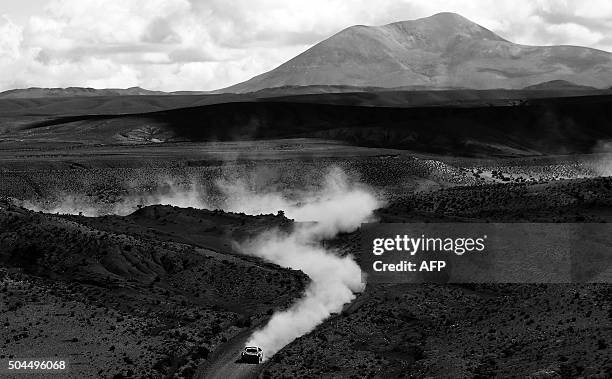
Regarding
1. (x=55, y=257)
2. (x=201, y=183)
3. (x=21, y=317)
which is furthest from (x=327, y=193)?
(x=21, y=317)

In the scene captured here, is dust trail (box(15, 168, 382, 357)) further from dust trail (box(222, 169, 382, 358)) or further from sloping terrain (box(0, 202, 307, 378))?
sloping terrain (box(0, 202, 307, 378))

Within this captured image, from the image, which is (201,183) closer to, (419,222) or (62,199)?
(62,199)

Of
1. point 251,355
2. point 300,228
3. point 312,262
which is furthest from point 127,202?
point 251,355

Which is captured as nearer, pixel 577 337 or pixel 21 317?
pixel 577 337

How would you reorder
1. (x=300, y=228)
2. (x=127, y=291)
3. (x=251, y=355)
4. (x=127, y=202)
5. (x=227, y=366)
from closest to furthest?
(x=227, y=366)
(x=251, y=355)
(x=127, y=291)
(x=300, y=228)
(x=127, y=202)

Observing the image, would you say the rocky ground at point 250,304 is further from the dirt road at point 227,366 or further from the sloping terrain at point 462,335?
the dirt road at point 227,366

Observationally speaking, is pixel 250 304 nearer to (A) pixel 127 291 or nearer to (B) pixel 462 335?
(A) pixel 127 291

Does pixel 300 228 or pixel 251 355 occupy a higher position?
pixel 300 228
